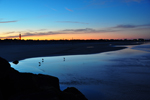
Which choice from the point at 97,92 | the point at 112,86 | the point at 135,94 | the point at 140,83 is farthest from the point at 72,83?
the point at 140,83

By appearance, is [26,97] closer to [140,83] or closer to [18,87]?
[18,87]

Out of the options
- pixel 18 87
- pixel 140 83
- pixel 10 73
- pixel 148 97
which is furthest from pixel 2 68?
pixel 140 83

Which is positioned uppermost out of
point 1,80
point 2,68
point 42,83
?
point 2,68

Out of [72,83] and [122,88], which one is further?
[72,83]

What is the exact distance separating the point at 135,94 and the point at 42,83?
13.8 ft

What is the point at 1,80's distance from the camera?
14.9 ft

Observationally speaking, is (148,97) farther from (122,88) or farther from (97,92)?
(97,92)

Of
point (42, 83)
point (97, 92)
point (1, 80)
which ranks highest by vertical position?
point (1, 80)

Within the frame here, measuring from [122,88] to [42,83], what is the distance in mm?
3986

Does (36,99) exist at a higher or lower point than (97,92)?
higher

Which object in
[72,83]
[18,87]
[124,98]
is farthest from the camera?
[72,83]

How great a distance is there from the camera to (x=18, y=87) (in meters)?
4.52

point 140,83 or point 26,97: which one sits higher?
point 26,97

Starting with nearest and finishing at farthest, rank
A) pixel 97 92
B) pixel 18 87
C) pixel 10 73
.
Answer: pixel 18 87
pixel 10 73
pixel 97 92
